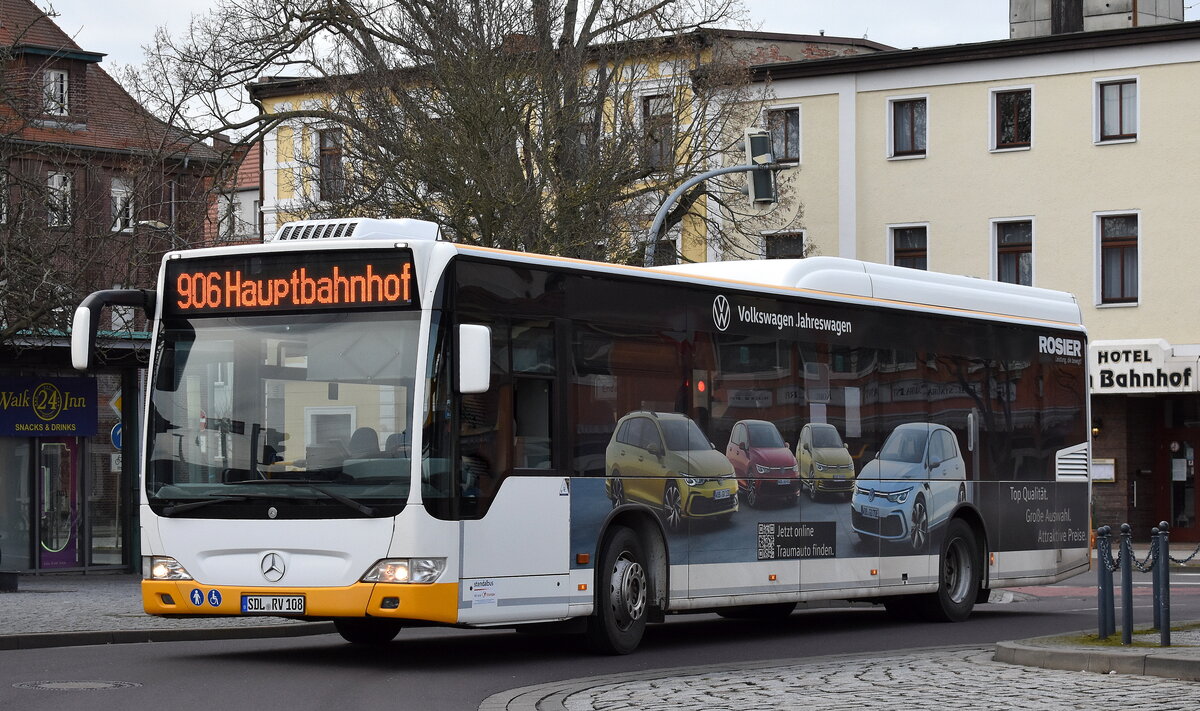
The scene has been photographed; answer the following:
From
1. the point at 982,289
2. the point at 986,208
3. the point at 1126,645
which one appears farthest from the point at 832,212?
the point at 1126,645

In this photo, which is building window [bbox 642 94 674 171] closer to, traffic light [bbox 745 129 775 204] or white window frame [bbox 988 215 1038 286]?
traffic light [bbox 745 129 775 204]

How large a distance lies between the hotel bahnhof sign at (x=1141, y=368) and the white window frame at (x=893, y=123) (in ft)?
20.9

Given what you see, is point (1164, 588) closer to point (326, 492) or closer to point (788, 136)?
point (326, 492)

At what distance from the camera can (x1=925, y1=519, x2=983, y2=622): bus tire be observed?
1919 centimetres

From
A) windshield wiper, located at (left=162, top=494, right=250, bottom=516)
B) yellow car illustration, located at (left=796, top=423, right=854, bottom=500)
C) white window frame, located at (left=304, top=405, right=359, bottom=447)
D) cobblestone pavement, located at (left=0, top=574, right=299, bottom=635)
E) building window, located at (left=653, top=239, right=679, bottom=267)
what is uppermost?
building window, located at (left=653, top=239, right=679, bottom=267)

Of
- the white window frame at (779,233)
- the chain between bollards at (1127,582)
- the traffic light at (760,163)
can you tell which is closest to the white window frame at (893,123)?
the white window frame at (779,233)

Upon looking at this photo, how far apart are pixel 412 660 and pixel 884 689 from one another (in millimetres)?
4242

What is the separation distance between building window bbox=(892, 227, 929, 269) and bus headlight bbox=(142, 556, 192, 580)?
32.0 metres

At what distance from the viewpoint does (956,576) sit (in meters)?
19.5

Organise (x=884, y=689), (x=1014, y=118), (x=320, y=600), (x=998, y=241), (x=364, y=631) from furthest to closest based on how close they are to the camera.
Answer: (x=998, y=241), (x=1014, y=118), (x=364, y=631), (x=320, y=600), (x=884, y=689)

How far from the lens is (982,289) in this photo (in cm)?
2017

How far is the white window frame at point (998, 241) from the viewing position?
4206cm

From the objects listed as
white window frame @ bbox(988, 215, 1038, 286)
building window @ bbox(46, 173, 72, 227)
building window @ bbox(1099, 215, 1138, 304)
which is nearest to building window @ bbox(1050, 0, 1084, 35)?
white window frame @ bbox(988, 215, 1038, 286)

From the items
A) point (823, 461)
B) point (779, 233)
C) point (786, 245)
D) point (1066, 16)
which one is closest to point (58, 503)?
point (823, 461)
